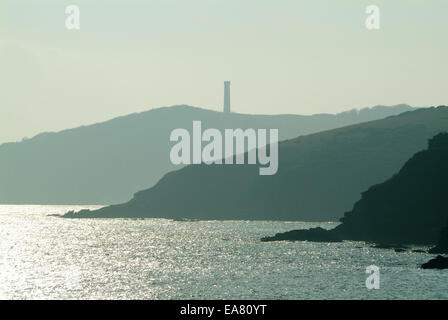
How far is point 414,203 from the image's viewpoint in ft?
586

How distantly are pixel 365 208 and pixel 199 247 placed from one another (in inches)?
1469

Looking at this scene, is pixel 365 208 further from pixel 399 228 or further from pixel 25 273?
pixel 25 273

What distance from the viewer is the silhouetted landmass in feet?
572

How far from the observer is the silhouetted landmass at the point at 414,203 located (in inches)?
6863

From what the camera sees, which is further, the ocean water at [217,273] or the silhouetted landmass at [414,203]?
the silhouetted landmass at [414,203]

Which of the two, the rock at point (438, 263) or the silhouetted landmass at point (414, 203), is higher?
the silhouetted landmass at point (414, 203)

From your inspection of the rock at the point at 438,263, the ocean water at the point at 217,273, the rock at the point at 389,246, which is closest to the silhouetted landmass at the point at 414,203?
the rock at the point at 389,246

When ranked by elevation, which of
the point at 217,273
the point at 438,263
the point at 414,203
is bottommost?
the point at 217,273

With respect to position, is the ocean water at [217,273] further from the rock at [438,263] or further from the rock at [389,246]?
the rock at [389,246]

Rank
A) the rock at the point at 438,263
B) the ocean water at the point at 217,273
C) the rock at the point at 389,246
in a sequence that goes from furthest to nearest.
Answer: the rock at the point at 389,246 < the rock at the point at 438,263 < the ocean water at the point at 217,273

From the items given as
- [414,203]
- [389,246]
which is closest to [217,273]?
[389,246]

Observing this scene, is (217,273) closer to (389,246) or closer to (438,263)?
(438,263)

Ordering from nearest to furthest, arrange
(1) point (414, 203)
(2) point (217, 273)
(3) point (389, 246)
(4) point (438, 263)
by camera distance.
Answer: (4) point (438, 263)
(2) point (217, 273)
(3) point (389, 246)
(1) point (414, 203)

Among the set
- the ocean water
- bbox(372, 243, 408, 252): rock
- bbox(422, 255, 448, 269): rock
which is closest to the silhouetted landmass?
bbox(372, 243, 408, 252): rock
